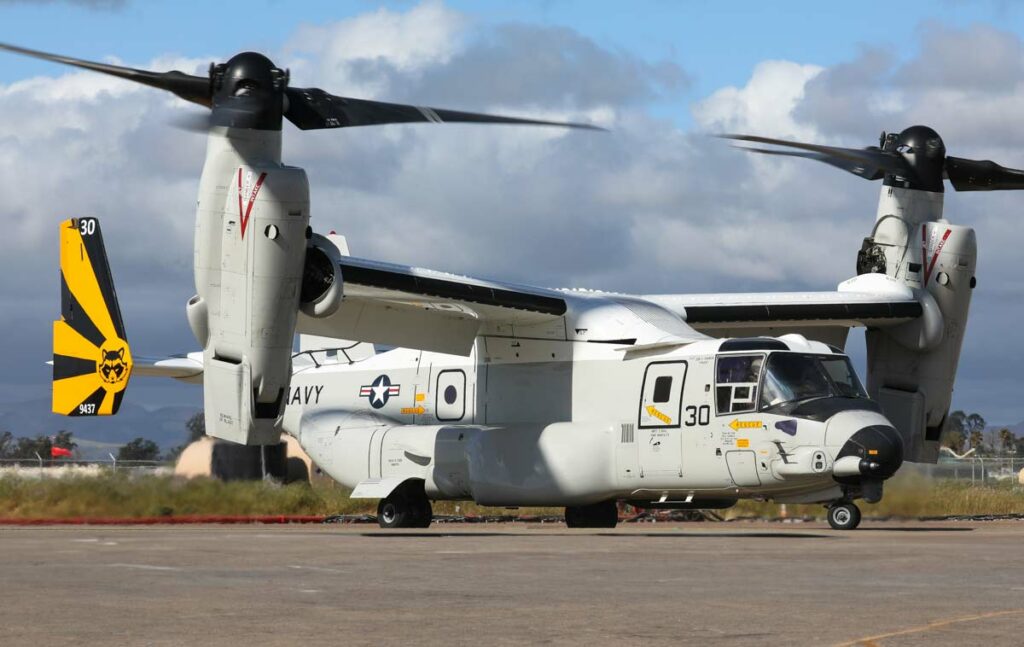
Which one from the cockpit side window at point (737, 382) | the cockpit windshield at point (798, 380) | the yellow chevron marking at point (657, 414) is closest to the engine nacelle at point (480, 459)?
the yellow chevron marking at point (657, 414)

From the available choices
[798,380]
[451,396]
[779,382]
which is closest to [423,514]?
[451,396]

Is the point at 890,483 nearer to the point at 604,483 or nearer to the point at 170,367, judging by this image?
the point at 604,483

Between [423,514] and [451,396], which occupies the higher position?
[451,396]

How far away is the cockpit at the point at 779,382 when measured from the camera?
19.0 m

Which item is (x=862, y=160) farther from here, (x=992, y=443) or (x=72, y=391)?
(x=992, y=443)

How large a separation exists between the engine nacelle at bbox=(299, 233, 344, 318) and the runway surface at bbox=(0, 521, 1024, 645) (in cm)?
324

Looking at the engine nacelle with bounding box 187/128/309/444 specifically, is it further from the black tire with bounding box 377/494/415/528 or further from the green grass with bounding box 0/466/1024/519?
the green grass with bounding box 0/466/1024/519

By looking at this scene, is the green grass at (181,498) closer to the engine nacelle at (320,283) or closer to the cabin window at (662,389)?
the cabin window at (662,389)

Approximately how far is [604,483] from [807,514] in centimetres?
773

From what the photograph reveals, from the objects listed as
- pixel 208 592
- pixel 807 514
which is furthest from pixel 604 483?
pixel 208 592

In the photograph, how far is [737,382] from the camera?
760 inches

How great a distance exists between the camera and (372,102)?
19.6 m

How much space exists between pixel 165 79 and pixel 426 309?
5.48 m

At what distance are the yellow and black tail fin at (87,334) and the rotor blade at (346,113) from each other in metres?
6.01
